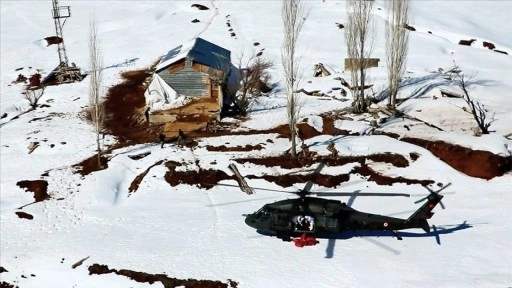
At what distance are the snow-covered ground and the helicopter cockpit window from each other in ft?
3.05

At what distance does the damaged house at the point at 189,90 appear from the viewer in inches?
1341

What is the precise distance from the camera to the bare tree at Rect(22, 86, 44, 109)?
125 feet

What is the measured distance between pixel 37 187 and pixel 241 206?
34.1 feet

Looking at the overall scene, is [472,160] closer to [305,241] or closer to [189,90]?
[305,241]

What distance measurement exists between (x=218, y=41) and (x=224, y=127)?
20831 millimetres

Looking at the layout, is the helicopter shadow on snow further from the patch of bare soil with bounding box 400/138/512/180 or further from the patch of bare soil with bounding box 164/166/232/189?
the patch of bare soil with bounding box 164/166/232/189

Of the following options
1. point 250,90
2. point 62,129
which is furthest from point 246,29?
point 62,129

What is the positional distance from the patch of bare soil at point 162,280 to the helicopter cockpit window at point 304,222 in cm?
318

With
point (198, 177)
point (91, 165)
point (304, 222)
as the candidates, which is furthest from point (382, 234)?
point (91, 165)

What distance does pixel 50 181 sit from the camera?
27.1 metres

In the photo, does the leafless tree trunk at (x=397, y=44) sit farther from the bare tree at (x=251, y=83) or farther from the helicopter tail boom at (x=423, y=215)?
the helicopter tail boom at (x=423, y=215)

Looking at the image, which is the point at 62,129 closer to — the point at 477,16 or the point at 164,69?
the point at 164,69

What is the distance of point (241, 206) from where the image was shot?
24.0 metres

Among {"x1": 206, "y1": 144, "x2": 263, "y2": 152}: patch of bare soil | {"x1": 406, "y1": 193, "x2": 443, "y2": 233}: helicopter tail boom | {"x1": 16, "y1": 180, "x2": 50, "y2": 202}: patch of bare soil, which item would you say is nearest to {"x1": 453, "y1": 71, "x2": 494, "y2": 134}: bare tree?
{"x1": 406, "y1": 193, "x2": 443, "y2": 233}: helicopter tail boom
